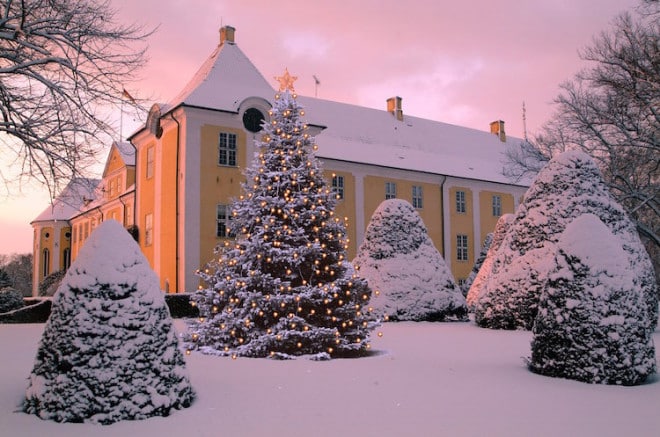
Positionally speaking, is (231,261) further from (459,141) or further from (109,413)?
(459,141)

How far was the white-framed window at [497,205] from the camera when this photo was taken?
42844mm

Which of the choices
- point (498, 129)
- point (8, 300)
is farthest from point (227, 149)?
point (498, 129)

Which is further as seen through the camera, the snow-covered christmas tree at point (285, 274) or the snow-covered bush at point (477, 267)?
the snow-covered bush at point (477, 267)

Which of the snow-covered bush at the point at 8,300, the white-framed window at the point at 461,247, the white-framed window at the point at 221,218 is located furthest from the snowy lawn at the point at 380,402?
the white-framed window at the point at 461,247

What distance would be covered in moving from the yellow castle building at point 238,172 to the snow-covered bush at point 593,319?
8.46 m

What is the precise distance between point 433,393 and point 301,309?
4.26 metres

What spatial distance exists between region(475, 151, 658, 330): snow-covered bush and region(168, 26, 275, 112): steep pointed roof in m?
15.9

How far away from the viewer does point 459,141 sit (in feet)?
146

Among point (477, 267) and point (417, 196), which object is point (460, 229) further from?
point (477, 267)

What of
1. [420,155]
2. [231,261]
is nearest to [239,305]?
[231,261]

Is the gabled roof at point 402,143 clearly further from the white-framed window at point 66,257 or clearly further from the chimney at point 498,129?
the white-framed window at point 66,257

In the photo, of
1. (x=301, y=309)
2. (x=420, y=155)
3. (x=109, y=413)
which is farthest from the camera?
(x=420, y=155)

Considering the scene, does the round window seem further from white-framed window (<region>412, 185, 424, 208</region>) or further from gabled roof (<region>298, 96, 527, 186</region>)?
white-framed window (<region>412, 185, 424, 208</region>)

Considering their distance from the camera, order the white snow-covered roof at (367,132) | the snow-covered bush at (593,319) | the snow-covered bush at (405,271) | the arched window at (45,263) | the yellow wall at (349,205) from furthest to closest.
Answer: the arched window at (45,263) < the yellow wall at (349,205) < the white snow-covered roof at (367,132) < the snow-covered bush at (405,271) < the snow-covered bush at (593,319)
